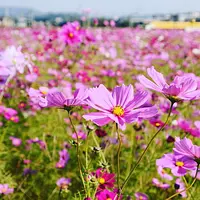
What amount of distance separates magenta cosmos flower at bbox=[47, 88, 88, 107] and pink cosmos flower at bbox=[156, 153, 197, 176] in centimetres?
23

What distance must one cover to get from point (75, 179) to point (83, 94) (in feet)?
3.37

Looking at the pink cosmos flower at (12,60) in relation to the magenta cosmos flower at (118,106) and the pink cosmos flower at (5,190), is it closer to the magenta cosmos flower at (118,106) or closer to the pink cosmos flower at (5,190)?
the pink cosmos flower at (5,190)

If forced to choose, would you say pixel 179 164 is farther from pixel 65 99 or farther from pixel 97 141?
pixel 97 141

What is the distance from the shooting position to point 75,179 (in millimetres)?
1581

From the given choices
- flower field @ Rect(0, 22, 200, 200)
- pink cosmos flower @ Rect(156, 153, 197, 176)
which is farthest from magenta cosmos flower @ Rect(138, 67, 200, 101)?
pink cosmos flower @ Rect(156, 153, 197, 176)

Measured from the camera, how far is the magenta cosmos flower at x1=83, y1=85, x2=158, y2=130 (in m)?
0.57

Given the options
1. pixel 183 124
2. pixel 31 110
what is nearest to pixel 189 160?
pixel 183 124

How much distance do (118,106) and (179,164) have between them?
0.78 feet

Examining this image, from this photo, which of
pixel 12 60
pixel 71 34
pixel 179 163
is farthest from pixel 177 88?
pixel 71 34

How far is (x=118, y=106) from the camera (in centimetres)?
62

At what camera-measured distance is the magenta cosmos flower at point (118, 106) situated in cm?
57

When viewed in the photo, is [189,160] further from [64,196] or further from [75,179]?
[75,179]

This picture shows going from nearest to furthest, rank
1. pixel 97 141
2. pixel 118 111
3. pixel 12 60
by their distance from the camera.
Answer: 1. pixel 118 111
2. pixel 12 60
3. pixel 97 141

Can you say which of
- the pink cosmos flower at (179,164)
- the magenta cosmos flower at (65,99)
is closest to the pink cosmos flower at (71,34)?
the pink cosmos flower at (179,164)
